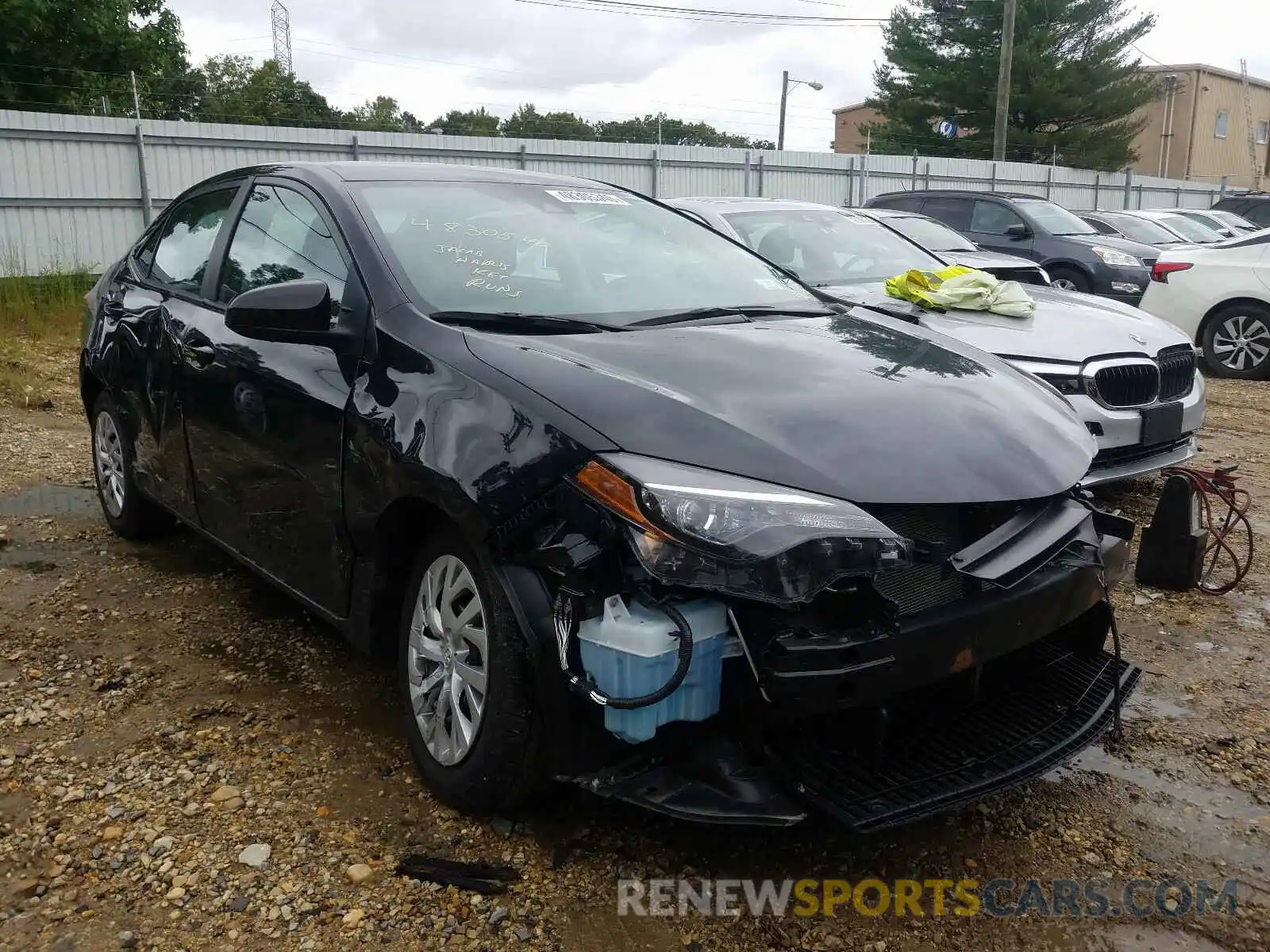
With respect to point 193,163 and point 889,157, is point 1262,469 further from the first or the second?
point 889,157

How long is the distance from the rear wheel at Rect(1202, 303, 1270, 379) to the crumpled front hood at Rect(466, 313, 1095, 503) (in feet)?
26.6

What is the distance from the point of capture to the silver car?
5.06 meters

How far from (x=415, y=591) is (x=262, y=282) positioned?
1.44 metres

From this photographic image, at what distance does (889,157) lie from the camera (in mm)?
23234

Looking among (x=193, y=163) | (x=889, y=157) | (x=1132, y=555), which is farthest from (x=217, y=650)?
(x=889, y=157)

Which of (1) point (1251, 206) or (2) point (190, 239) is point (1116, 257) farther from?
(1) point (1251, 206)

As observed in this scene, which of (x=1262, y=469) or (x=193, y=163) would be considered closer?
(x=1262, y=469)

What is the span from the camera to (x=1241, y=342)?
10.1m

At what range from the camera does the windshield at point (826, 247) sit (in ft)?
22.4

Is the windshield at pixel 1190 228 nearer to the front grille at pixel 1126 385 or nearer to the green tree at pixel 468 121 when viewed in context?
the front grille at pixel 1126 385

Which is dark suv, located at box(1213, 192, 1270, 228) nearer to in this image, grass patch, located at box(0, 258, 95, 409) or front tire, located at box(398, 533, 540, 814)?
grass patch, located at box(0, 258, 95, 409)

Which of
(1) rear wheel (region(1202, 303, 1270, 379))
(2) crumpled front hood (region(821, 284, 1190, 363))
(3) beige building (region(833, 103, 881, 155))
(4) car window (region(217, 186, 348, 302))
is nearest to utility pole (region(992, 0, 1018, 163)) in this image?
(1) rear wheel (region(1202, 303, 1270, 379))

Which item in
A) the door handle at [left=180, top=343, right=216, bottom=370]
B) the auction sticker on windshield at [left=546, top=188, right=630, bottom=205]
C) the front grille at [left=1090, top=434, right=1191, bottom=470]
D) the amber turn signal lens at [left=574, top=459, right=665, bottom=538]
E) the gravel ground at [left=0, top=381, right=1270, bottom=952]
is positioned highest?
the auction sticker on windshield at [left=546, top=188, right=630, bottom=205]

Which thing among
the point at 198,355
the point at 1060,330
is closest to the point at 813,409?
the point at 198,355
